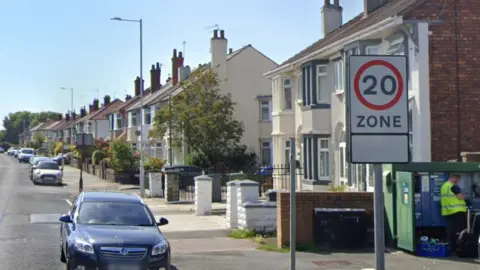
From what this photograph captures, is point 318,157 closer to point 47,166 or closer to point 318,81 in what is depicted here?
point 318,81

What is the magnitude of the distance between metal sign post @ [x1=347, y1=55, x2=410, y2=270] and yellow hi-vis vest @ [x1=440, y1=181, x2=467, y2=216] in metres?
9.62

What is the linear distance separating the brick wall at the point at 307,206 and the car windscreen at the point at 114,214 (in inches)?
140

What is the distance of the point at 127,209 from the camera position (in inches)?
537

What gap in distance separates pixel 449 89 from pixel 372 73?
15.3 metres

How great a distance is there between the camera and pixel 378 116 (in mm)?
6238

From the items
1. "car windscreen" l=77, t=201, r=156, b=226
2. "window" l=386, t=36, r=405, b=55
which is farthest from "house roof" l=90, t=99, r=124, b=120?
"car windscreen" l=77, t=201, r=156, b=226

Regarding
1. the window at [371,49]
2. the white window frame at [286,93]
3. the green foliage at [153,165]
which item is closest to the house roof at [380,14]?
the window at [371,49]

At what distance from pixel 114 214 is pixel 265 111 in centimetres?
3444

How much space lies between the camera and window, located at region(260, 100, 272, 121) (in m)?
47.3

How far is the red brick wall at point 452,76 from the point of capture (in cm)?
2055

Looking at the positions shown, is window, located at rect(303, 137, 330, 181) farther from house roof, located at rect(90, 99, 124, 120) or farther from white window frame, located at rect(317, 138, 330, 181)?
house roof, located at rect(90, 99, 124, 120)

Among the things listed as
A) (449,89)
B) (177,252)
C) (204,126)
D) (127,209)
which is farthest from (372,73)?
(204,126)

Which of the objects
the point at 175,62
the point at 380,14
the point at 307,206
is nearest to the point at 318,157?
the point at 380,14

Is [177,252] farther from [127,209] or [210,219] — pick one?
[210,219]
